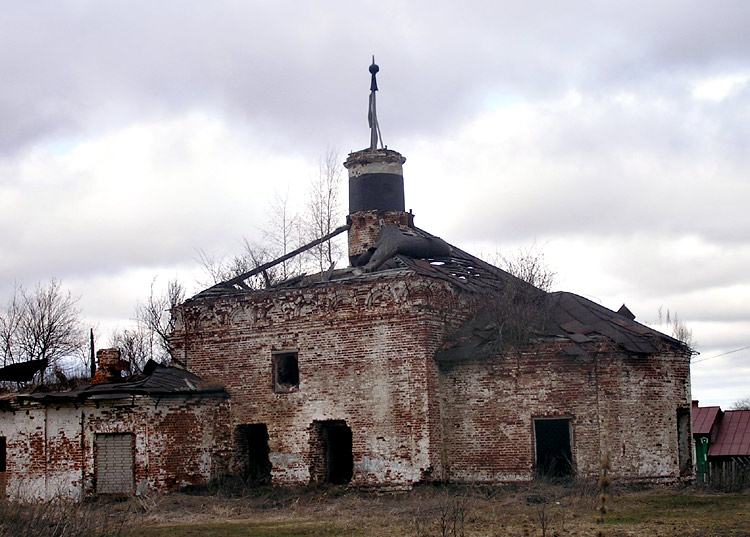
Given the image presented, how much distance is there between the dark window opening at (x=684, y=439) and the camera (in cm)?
1825

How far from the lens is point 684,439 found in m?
18.4

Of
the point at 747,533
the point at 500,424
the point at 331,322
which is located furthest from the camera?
the point at 331,322

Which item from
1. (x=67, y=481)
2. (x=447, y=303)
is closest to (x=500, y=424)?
(x=447, y=303)

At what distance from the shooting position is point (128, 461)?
18.3m

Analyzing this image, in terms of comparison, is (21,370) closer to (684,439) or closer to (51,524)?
(51,524)

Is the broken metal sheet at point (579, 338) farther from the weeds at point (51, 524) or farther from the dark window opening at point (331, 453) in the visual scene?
the weeds at point (51, 524)

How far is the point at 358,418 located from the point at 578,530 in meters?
6.42

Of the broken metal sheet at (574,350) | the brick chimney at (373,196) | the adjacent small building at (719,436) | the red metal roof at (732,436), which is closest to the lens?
the broken metal sheet at (574,350)

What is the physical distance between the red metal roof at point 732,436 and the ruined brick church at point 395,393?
14923 millimetres

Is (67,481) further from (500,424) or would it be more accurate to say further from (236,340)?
(500,424)

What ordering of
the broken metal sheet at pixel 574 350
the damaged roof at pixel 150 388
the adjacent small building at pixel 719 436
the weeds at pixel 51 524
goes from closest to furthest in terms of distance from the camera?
the weeds at pixel 51 524 < the broken metal sheet at pixel 574 350 < the damaged roof at pixel 150 388 < the adjacent small building at pixel 719 436

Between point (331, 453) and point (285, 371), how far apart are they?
195 cm

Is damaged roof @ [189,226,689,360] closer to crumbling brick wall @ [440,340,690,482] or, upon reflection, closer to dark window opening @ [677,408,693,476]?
crumbling brick wall @ [440,340,690,482]

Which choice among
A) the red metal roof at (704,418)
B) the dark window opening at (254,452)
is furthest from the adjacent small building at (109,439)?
the red metal roof at (704,418)
